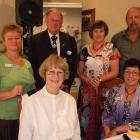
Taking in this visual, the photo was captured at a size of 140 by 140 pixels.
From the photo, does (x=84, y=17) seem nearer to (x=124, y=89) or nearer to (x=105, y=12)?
(x=105, y=12)

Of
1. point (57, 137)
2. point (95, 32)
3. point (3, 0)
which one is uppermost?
point (3, 0)

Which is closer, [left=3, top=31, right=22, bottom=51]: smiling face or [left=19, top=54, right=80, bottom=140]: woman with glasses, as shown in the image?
[left=19, top=54, right=80, bottom=140]: woman with glasses

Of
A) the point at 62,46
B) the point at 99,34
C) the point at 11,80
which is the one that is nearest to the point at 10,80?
the point at 11,80

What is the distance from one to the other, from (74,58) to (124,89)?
0.69 metres

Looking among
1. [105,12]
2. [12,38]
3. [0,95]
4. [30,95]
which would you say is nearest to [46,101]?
[30,95]

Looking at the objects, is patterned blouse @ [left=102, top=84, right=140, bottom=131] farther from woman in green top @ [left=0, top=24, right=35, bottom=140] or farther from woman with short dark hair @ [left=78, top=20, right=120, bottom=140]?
woman in green top @ [left=0, top=24, right=35, bottom=140]

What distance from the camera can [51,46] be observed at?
11.0 ft

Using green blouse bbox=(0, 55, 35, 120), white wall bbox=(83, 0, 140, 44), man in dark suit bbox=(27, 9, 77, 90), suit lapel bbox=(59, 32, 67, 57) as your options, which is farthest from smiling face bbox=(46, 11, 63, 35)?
white wall bbox=(83, 0, 140, 44)

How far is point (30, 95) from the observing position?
2.41 meters

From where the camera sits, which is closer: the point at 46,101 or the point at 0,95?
the point at 46,101

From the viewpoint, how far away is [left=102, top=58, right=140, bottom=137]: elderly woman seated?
290 cm

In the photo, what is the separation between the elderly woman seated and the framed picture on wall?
1.69 m

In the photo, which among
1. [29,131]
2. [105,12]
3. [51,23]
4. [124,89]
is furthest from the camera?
[105,12]

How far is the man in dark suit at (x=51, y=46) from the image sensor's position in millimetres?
3326
